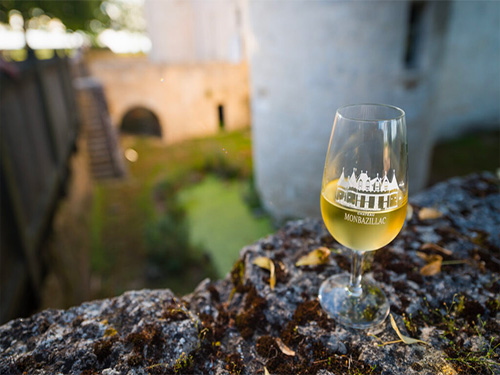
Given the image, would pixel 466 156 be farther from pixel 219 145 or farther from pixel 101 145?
pixel 101 145

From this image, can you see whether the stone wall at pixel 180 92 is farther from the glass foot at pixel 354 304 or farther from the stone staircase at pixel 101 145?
the glass foot at pixel 354 304

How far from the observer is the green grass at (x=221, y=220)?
6996 mm

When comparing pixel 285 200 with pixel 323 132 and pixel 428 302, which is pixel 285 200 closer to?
pixel 323 132

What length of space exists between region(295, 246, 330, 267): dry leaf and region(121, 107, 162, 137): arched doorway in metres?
17.5

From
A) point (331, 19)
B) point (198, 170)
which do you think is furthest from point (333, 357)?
point (198, 170)

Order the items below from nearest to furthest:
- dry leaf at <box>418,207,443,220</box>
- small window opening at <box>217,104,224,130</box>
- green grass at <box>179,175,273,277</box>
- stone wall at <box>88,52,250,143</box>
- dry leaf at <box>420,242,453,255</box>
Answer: dry leaf at <box>420,242,453,255</box> → dry leaf at <box>418,207,443,220</box> → green grass at <box>179,175,273,277</box> → stone wall at <box>88,52,250,143</box> → small window opening at <box>217,104,224,130</box>

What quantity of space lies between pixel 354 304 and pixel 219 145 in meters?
12.6

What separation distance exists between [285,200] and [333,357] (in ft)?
21.3

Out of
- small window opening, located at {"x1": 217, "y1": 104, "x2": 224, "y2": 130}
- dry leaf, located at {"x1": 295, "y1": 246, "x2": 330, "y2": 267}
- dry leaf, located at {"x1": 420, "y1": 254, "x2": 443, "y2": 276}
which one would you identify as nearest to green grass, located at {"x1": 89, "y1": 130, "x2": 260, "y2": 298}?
small window opening, located at {"x1": 217, "y1": 104, "x2": 224, "y2": 130}

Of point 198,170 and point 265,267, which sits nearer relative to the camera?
point 265,267

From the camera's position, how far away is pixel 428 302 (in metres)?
1.14

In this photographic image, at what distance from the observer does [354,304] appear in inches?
43.3

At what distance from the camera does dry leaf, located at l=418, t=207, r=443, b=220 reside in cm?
158

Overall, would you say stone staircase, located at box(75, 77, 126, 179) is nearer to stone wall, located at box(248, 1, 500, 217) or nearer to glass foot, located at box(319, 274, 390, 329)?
stone wall, located at box(248, 1, 500, 217)
